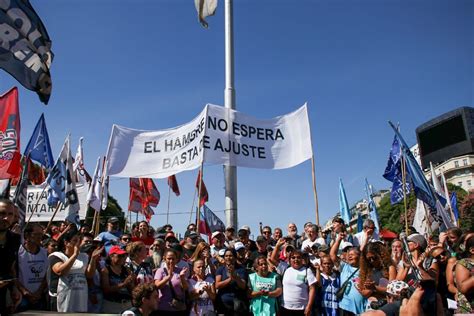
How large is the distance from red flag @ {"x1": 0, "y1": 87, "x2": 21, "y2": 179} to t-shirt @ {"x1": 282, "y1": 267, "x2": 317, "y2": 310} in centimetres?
510

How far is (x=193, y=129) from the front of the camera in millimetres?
9734

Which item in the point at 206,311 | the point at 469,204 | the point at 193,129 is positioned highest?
the point at 469,204

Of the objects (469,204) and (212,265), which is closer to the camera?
(212,265)

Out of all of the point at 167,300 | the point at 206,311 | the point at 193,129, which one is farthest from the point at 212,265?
the point at 193,129

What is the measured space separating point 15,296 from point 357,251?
379cm

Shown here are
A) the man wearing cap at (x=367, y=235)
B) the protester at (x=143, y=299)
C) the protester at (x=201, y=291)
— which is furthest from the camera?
the man wearing cap at (x=367, y=235)

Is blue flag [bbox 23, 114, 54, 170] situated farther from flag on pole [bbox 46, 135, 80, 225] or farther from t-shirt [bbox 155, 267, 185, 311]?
t-shirt [bbox 155, 267, 185, 311]

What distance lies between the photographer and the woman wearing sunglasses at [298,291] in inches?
242

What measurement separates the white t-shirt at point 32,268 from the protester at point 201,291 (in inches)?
71.0

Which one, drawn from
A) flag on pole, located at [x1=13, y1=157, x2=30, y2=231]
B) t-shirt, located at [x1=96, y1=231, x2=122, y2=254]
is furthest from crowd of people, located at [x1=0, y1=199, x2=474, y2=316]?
flag on pole, located at [x1=13, y1=157, x2=30, y2=231]

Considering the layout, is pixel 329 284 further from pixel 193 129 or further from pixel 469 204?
pixel 469 204

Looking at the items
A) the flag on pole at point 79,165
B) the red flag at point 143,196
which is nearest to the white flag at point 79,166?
the flag on pole at point 79,165

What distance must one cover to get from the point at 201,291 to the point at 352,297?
6.38 ft

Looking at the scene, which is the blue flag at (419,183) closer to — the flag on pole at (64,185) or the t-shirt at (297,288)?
the t-shirt at (297,288)
